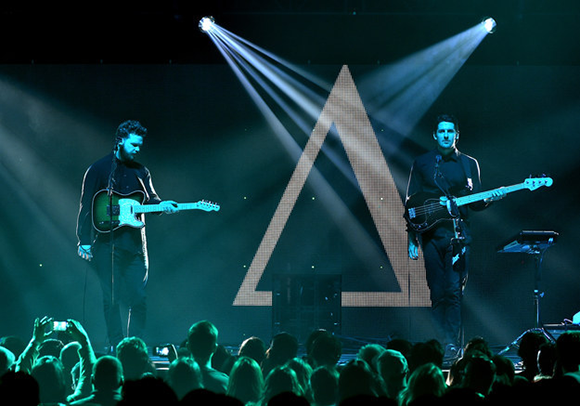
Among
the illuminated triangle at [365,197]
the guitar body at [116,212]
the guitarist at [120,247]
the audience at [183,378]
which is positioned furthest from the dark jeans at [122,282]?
the audience at [183,378]

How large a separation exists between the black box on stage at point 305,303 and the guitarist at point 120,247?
2.07 meters

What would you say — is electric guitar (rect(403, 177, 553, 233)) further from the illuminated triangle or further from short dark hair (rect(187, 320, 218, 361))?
short dark hair (rect(187, 320, 218, 361))


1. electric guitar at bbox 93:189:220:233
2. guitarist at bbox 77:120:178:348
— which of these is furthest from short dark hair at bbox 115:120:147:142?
electric guitar at bbox 93:189:220:233

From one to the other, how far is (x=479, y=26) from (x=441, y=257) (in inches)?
136

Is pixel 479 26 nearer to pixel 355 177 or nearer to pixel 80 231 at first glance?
pixel 355 177

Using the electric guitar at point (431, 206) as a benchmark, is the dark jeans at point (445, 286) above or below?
below

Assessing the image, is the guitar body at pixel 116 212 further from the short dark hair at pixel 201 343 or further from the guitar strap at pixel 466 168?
the guitar strap at pixel 466 168

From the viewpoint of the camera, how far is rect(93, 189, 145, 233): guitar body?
7.26 meters

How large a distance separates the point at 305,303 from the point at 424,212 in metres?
2.14

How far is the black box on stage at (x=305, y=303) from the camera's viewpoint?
8820 millimetres

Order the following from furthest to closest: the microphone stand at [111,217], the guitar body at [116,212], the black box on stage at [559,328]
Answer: the black box on stage at [559,328] → the guitar body at [116,212] → the microphone stand at [111,217]

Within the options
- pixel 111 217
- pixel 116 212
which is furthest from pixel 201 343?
pixel 116 212

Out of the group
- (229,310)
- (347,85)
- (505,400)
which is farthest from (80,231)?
(505,400)

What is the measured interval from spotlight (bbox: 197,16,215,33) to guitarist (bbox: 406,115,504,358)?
3.19m
